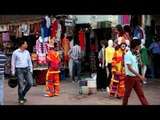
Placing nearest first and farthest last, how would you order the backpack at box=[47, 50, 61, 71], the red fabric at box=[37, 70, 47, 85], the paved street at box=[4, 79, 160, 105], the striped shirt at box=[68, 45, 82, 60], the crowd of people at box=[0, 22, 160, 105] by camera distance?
the crowd of people at box=[0, 22, 160, 105] → the paved street at box=[4, 79, 160, 105] → the backpack at box=[47, 50, 61, 71] → the red fabric at box=[37, 70, 47, 85] → the striped shirt at box=[68, 45, 82, 60]

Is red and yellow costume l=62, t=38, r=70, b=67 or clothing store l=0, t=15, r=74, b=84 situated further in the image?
red and yellow costume l=62, t=38, r=70, b=67

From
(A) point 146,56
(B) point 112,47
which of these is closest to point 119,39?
(B) point 112,47

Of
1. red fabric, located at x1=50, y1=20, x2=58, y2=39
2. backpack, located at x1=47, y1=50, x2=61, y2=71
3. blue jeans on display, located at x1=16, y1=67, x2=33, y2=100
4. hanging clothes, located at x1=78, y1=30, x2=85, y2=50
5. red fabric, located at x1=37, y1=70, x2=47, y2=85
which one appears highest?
red fabric, located at x1=50, y1=20, x2=58, y2=39

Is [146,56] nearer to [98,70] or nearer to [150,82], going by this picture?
[150,82]

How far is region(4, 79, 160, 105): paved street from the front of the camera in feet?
33.1

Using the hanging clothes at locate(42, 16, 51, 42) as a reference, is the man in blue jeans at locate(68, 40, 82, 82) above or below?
below

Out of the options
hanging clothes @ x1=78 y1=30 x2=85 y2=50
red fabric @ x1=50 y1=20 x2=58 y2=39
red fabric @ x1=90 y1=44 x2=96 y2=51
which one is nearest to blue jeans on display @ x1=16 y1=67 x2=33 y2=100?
red fabric @ x1=50 y1=20 x2=58 y2=39

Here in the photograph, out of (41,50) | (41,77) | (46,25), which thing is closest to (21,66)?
(41,50)

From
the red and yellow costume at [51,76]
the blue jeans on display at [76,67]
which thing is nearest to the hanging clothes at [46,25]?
the blue jeans on display at [76,67]

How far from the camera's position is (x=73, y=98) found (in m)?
10.8

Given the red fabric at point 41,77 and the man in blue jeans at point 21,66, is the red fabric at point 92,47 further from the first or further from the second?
the man in blue jeans at point 21,66

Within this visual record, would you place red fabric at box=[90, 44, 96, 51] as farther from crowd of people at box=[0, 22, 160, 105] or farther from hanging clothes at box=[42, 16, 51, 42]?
hanging clothes at box=[42, 16, 51, 42]
